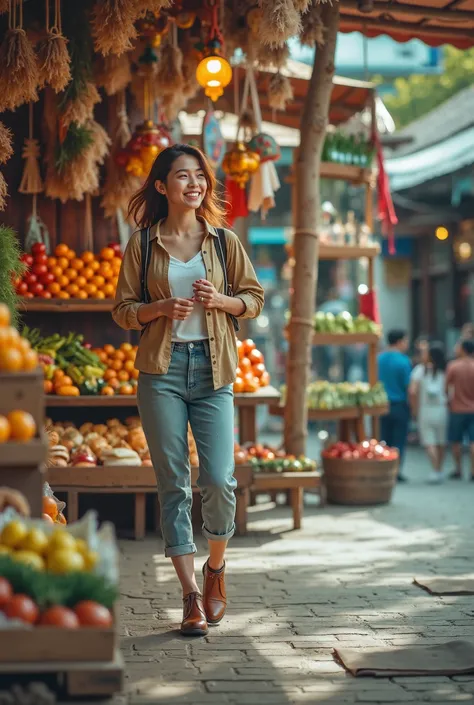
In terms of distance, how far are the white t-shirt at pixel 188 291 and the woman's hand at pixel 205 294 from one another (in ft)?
0.39

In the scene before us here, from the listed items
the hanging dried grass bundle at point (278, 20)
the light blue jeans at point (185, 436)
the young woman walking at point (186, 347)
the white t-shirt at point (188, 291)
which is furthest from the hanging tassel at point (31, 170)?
the light blue jeans at point (185, 436)

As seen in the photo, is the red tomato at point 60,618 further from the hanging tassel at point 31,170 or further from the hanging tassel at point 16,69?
the hanging tassel at point 31,170

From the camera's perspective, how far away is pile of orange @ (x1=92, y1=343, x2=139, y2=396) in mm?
7940

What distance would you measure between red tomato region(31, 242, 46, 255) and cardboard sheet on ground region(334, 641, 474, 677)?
429 centimetres

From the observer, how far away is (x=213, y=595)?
5184mm

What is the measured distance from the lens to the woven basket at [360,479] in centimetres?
982

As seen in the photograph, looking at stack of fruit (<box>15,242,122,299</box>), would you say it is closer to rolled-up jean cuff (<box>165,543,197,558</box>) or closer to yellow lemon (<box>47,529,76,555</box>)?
rolled-up jean cuff (<box>165,543,197,558</box>)

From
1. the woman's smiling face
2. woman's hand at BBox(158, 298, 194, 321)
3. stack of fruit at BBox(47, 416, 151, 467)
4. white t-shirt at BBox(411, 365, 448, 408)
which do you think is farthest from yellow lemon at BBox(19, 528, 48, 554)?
white t-shirt at BBox(411, 365, 448, 408)

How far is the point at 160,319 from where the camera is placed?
190 inches

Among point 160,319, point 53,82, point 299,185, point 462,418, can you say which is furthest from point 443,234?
point 160,319

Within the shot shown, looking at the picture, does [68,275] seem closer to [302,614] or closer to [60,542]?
[302,614]

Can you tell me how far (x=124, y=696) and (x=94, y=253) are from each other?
4.99 meters

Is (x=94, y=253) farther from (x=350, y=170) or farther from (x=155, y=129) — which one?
(x=350, y=170)

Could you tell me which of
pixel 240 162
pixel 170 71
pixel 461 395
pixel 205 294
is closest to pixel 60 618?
pixel 205 294
